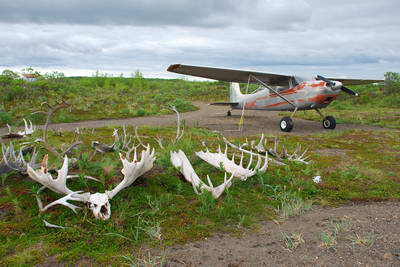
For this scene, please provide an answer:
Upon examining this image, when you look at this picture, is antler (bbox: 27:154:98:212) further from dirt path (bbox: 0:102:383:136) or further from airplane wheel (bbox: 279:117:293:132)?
airplane wheel (bbox: 279:117:293:132)

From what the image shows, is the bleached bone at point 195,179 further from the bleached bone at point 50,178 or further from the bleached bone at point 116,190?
the bleached bone at point 50,178

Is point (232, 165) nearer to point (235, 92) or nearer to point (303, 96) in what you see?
point (303, 96)

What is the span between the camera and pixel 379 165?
6.35 metres

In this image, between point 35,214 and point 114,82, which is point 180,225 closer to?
point 35,214

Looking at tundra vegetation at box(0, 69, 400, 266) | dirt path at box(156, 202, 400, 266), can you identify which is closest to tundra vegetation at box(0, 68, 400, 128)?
tundra vegetation at box(0, 69, 400, 266)

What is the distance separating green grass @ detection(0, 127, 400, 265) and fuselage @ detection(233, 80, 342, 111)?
6.46m

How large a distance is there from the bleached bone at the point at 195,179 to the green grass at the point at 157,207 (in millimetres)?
118

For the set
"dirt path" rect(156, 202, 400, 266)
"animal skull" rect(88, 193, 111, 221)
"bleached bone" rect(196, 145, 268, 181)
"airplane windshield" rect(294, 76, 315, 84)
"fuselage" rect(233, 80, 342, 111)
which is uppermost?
"airplane windshield" rect(294, 76, 315, 84)

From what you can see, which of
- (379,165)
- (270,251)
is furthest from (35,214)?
(379,165)

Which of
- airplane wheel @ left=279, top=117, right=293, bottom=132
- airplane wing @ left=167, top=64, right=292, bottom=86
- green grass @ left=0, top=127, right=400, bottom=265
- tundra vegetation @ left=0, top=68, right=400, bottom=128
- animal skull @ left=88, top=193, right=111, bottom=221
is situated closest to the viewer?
green grass @ left=0, top=127, right=400, bottom=265

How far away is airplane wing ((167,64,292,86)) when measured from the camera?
37.5 feet

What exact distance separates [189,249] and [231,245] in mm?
416

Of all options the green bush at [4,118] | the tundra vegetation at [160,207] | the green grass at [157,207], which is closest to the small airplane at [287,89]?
the tundra vegetation at [160,207]

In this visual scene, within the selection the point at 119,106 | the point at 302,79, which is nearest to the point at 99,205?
the point at 302,79
